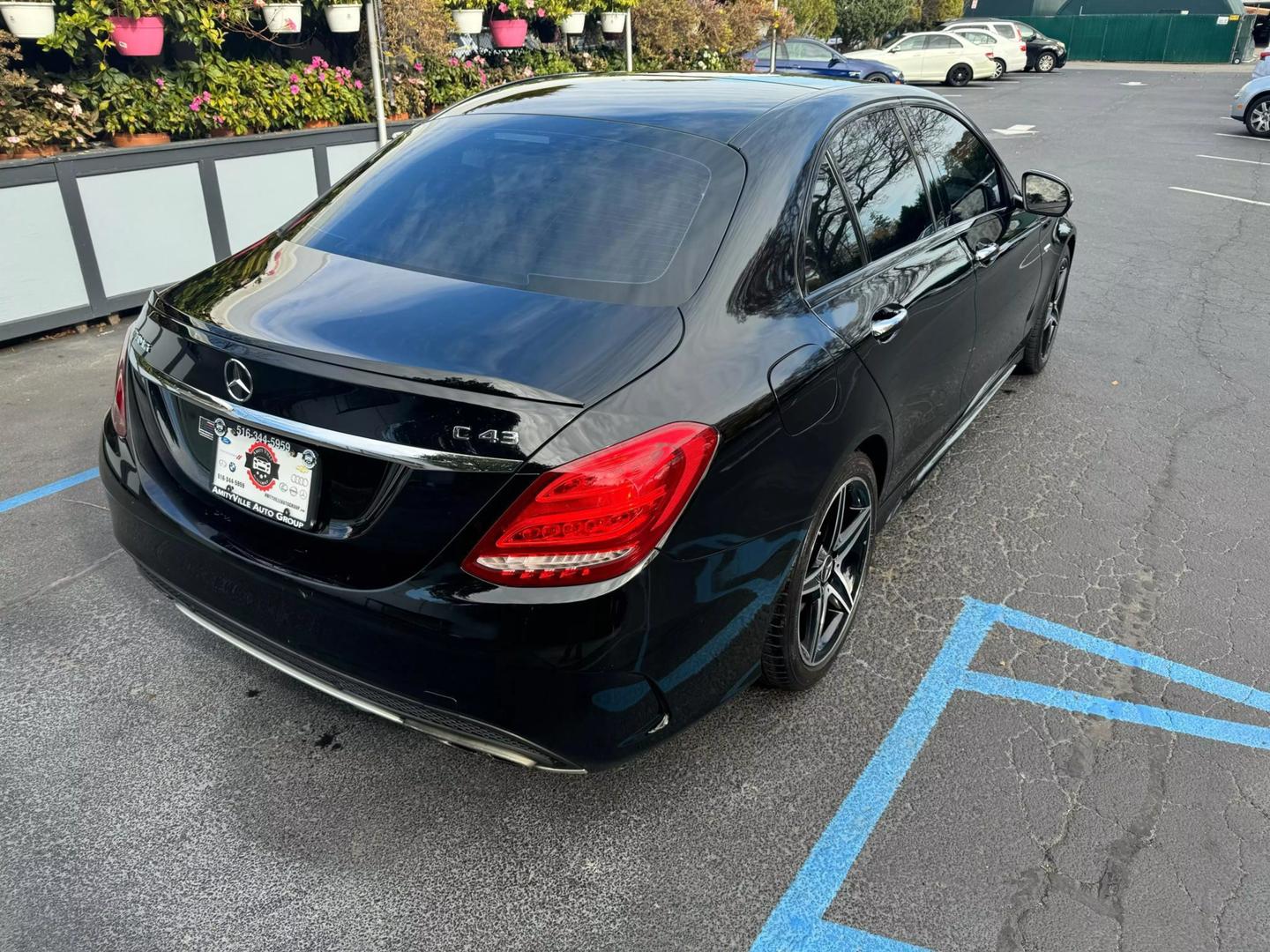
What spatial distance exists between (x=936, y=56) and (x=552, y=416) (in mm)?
29070

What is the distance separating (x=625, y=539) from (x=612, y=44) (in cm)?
1219

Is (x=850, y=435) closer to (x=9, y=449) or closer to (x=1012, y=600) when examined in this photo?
(x=1012, y=600)

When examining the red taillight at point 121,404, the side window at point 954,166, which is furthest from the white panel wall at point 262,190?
the side window at point 954,166

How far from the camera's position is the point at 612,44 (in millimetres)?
12797

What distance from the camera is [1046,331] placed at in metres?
5.62

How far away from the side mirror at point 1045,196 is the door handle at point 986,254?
1.86ft

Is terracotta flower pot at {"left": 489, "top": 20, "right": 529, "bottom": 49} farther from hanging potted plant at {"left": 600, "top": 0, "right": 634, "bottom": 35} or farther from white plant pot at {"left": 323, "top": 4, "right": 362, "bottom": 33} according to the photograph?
white plant pot at {"left": 323, "top": 4, "right": 362, "bottom": 33}

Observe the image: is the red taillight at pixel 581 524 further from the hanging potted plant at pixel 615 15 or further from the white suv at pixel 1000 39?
the white suv at pixel 1000 39

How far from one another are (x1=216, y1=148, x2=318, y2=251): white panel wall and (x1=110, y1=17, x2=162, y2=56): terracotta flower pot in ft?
2.68

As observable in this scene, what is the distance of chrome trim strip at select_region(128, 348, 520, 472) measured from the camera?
1963 millimetres

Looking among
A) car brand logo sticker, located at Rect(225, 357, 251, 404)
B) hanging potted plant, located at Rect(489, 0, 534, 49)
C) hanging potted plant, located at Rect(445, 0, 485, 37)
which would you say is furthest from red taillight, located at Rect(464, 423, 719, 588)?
hanging potted plant, located at Rect(489, 0, 534, 49)

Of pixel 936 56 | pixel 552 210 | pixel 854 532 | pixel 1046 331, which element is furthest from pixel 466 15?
pixel 936 56

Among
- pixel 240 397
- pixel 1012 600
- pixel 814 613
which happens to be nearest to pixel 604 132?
pixel 240 397

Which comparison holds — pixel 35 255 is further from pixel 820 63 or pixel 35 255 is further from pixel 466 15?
pixel 820 63
